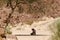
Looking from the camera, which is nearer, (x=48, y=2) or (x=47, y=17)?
(x=47, y=17)

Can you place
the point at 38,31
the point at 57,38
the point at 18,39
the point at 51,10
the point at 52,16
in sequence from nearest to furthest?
the point at 57,38 < the point at 18,39 < the point at 38,31 < the point at 52,16 < the point at 51,10

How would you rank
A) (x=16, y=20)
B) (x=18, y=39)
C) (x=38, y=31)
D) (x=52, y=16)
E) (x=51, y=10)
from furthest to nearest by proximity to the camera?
(x=51, y=10) < (x=52, y=16) < (x=16, y=20) < (x=38, y=31) < (x=18, y=39)

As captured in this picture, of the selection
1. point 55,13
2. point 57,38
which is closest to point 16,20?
point 55,13

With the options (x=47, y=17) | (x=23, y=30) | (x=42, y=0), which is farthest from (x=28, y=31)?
(x=42, y=0)

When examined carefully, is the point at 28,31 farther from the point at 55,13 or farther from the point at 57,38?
the point at 55,13

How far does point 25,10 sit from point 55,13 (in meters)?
2.81

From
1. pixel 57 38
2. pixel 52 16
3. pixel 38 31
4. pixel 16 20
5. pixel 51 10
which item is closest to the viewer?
pixel 57 38

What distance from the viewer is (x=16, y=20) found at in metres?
23.6

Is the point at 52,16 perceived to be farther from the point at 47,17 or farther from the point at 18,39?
the point at 18,39

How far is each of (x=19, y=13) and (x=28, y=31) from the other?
768 cm

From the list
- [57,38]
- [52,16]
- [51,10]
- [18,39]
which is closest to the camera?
[57,38]

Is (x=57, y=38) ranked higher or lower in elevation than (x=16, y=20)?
higher

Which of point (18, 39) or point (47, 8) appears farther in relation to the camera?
point (47, 8)

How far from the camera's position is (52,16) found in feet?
82.5
